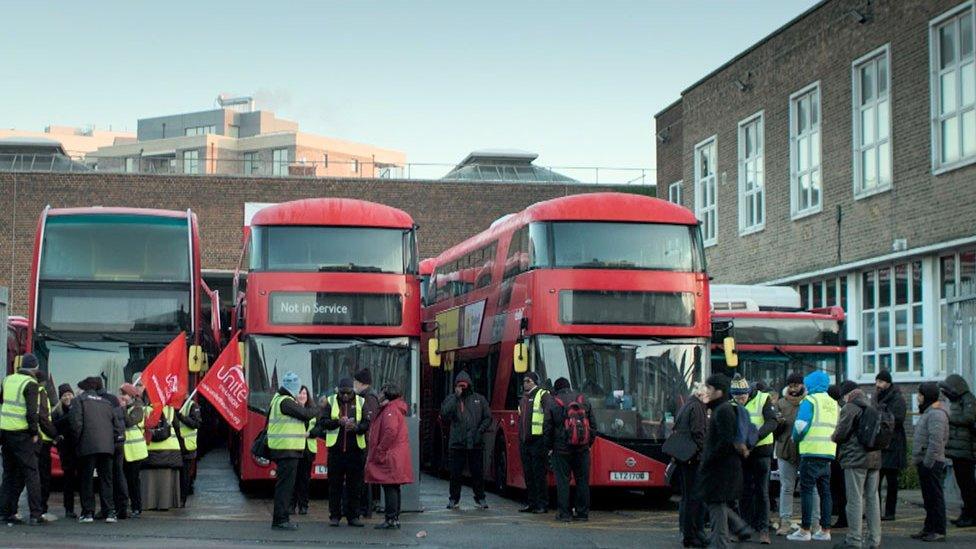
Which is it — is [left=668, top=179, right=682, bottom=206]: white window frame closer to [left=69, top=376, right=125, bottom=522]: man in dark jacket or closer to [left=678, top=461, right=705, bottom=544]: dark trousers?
[left=69, top=376, right=125, bottom=522]: man in dark jacket

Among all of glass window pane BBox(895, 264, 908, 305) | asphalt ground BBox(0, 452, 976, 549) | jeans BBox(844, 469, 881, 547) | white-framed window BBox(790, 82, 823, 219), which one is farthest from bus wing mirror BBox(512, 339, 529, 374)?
white-framed window BBox(790, 82, 823, 219)

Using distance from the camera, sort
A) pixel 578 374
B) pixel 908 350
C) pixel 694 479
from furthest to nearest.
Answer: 1. pixel 908 350
2. pixel 578 374
3. pixel 694 479

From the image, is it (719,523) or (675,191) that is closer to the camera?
(719,523)

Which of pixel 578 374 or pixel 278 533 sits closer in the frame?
pixel 278 533

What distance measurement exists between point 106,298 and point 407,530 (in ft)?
21.8

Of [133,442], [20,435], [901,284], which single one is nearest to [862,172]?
[901,284]

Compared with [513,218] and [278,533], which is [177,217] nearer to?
[513,218]

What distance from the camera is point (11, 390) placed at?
1658cm

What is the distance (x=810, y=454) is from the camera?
16219 mm

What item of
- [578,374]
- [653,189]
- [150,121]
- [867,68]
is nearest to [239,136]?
[150,121]

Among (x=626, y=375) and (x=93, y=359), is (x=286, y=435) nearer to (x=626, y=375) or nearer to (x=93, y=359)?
(x=626, y=375)

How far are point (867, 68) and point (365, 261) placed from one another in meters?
12.6

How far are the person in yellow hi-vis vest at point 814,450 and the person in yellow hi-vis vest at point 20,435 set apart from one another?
8256mm

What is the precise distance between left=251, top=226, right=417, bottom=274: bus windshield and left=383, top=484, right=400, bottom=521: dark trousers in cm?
477
